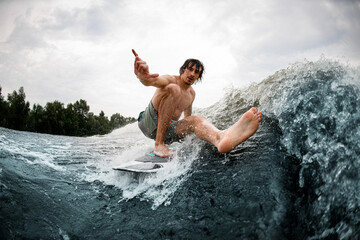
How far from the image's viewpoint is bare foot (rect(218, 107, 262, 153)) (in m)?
1.72

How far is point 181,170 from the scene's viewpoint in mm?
2010

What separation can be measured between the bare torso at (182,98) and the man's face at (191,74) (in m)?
0.10

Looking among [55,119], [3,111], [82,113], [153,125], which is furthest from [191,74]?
[82,113]

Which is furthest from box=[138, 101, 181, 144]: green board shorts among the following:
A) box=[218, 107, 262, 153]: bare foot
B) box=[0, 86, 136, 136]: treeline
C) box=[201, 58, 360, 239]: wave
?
box=[0, 86, 136, 136]: treeline

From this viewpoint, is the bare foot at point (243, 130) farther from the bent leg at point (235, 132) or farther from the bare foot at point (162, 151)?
the bare foot at point (162, 151)

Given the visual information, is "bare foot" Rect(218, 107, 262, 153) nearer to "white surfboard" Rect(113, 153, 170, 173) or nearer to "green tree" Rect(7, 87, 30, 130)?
"white surfboard" Rect(113, 153, 170, 173)

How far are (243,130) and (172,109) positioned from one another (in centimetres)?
93

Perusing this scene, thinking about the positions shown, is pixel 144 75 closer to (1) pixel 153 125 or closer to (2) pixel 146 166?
(1) pixel 153 125

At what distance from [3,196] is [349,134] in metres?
2.69

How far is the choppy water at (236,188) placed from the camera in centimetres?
133

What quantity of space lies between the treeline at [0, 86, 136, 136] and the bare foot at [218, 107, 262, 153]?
1838 centimetres

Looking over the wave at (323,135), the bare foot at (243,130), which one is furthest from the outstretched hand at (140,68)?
the wave at (323,135)

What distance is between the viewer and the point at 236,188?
1.54 meters

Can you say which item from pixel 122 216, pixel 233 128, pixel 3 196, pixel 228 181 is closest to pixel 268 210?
pixel 228 181
